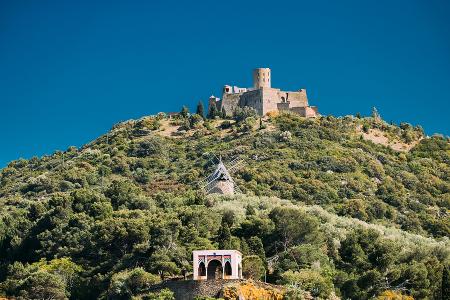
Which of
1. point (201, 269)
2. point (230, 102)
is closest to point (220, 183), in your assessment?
Answer: point (230, 102)

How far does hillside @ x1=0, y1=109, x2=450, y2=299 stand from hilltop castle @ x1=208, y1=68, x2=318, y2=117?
2465mm

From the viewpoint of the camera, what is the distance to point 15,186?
109 m

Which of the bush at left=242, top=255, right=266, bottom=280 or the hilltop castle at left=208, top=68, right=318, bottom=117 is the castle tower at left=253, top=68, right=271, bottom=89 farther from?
the bush at left=242, top=255, right=266, bottom=280

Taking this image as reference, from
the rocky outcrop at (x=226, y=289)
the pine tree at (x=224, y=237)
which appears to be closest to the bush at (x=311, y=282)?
the rocky outcrop at (x=226, y=289)

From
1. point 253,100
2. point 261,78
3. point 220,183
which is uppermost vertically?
point 261,78

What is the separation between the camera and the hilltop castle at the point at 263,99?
121m

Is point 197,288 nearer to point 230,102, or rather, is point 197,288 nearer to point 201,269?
point 201,269

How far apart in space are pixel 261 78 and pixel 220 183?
110ft

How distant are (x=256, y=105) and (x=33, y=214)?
145 ft

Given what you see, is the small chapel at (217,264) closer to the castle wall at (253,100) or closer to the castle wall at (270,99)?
the castle wall at (270,99)

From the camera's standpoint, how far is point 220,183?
92.3 meters

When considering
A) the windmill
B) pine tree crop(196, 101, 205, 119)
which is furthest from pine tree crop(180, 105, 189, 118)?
the windmill

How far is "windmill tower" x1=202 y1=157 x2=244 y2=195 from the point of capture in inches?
3593

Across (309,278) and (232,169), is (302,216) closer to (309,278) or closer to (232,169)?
(309,278)
